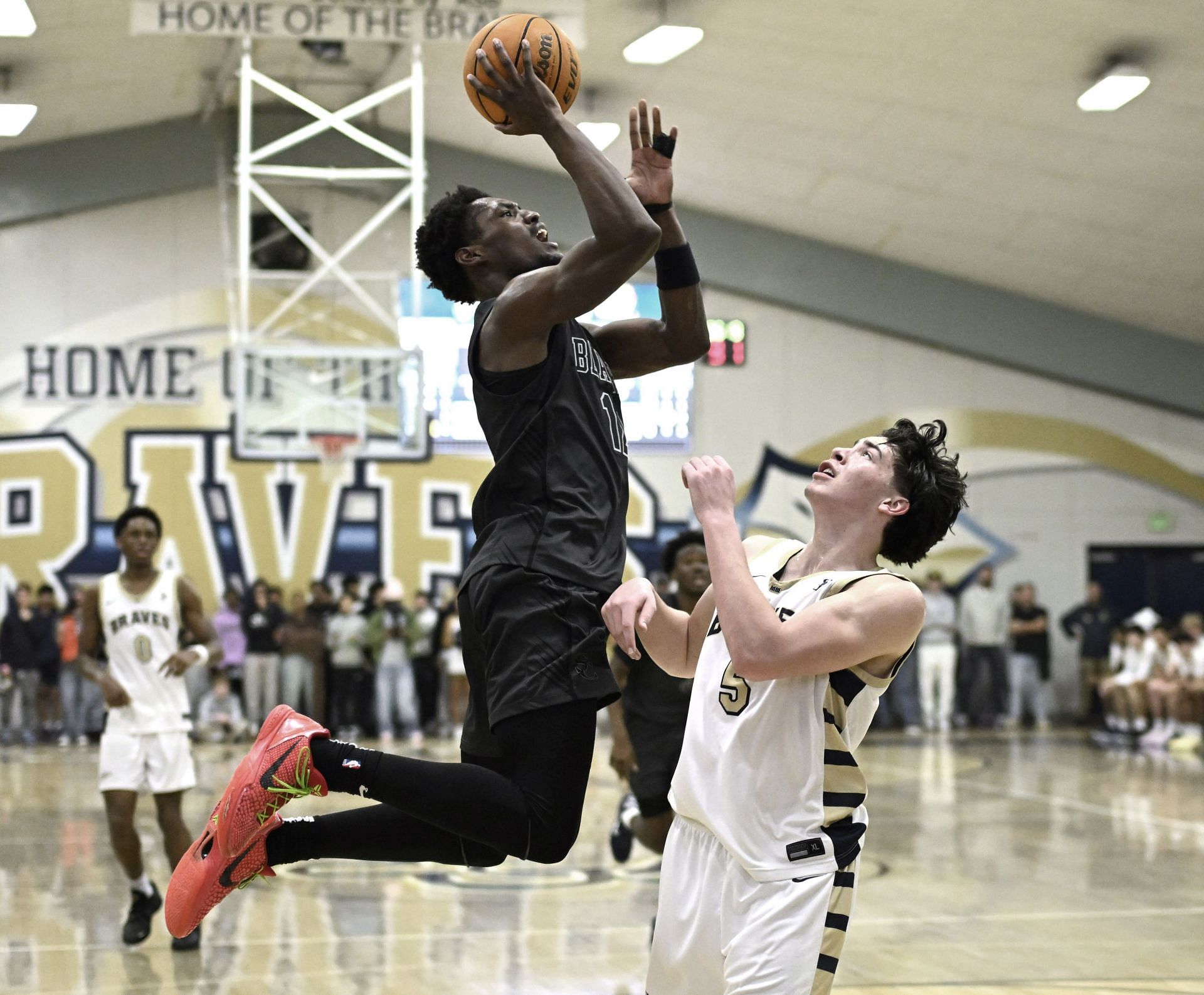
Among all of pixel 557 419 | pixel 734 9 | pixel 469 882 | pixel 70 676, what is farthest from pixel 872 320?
pixel 557 419

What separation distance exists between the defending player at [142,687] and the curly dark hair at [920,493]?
13.4 feet

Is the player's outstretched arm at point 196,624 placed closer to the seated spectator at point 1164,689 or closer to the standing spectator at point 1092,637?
the seated spectator at point 1164,689

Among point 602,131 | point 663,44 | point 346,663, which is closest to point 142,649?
point 663,44

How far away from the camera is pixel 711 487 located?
9.36 ft

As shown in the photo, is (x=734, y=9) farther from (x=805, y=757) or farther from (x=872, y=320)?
Answer: (x=805, y=757)

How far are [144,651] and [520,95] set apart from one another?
4114mm

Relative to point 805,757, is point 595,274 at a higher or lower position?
higher

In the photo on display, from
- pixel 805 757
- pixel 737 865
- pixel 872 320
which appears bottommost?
pixel 737 865

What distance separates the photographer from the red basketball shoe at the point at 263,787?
3.15 meters

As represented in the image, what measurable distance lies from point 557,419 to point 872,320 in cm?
1650

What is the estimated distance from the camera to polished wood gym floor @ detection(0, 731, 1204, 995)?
559 centimetres

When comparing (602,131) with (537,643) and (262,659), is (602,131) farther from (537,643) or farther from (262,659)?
(537,643)

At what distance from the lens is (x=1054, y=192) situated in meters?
15.8

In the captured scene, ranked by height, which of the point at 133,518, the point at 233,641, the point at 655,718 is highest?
the point at 133,518
